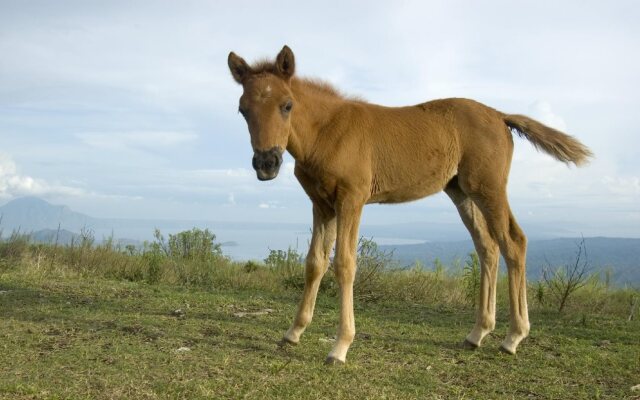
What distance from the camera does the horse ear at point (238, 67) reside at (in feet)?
20.7

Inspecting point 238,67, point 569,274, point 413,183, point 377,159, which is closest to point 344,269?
point 377,159

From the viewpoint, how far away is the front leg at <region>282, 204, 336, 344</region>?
6.77m

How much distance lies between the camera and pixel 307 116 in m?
6.45

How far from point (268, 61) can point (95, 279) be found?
6.15 m

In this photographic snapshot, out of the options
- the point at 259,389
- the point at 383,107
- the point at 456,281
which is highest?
the point at 383,107

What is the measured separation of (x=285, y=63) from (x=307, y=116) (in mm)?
574

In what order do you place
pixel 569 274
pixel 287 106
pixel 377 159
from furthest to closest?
pixel 569 274, pixel 377 159, pixel 287 106

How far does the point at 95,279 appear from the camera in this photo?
10773 mm

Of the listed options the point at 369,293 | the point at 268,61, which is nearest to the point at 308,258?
the point at 268,61

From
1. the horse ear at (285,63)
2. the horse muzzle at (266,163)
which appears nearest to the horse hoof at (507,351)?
the horse muzzle at (266,163)

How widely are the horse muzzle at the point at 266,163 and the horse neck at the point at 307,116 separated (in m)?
0.50

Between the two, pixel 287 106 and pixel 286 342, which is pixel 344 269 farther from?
pixel 287 106

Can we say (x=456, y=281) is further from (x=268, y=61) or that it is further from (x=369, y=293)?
(x=268, y=61)

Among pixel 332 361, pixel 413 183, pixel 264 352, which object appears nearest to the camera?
pixel 332 361
